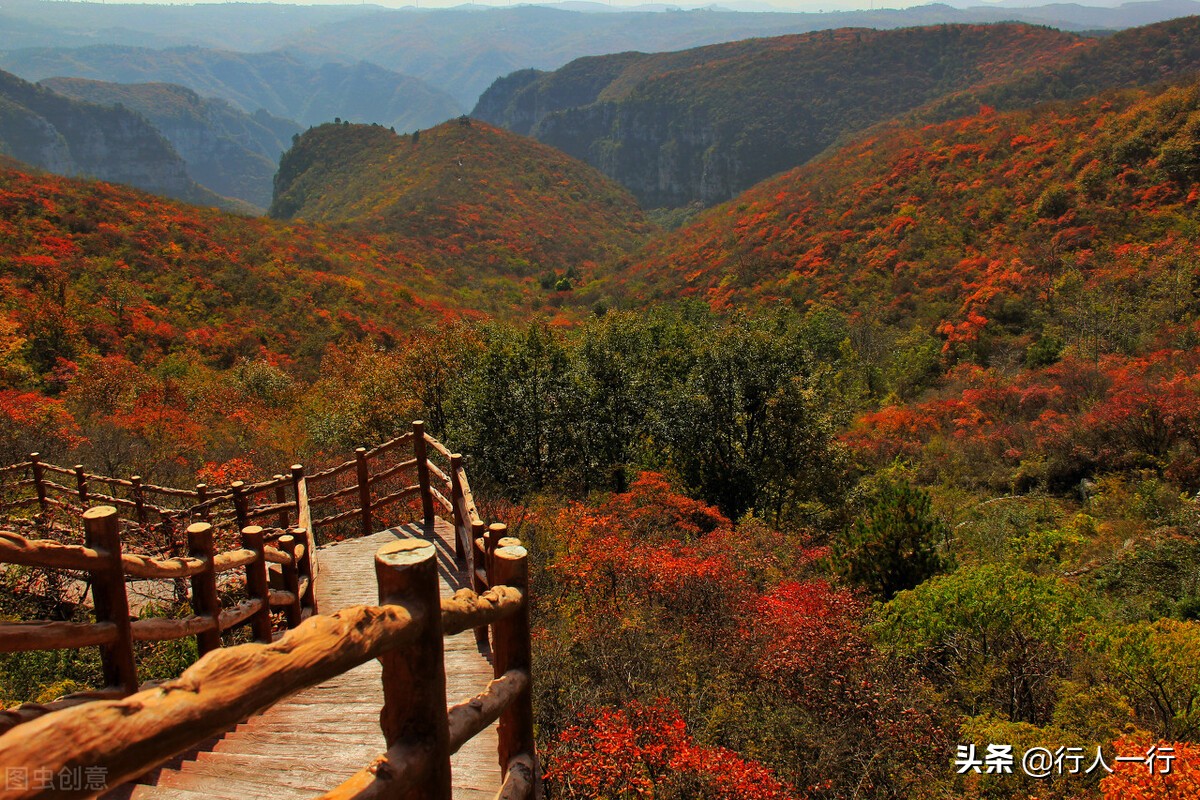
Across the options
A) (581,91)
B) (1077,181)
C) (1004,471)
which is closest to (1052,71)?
(1077,181)

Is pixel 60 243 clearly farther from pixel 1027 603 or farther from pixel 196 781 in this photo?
pixel 1027 603

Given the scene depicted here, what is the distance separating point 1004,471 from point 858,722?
41.3 feet

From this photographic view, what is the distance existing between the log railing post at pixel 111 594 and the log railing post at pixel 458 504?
2.89 meters

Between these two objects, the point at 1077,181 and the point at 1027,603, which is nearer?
the point at 1027,603

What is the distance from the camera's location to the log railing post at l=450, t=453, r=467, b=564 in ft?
19.6

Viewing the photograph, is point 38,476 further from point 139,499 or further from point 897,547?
point 897,547

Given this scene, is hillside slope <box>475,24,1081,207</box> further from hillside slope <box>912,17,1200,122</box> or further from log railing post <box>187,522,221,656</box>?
log railing post <box>187,522,221,656</box>

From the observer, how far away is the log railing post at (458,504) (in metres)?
5.96

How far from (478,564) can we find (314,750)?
6.03 ft

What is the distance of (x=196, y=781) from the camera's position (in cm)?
329

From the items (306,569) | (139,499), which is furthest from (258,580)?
(139,499)

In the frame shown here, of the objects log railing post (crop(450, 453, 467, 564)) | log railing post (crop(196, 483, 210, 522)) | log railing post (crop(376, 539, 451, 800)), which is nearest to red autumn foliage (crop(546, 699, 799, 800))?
log railing post (crop(450, 453, 467, 564))

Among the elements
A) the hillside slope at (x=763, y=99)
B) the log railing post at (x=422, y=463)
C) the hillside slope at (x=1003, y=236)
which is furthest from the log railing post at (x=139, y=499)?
the hillside slope at (x=763, y=99)

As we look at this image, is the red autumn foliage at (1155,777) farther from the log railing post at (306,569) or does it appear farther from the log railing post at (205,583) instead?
the log railing post at (306,569)
